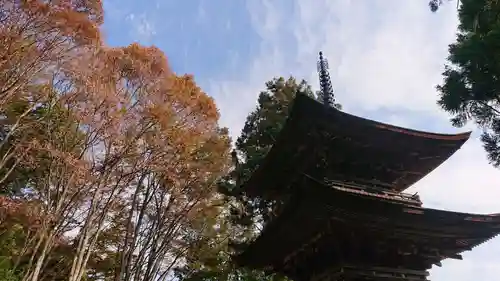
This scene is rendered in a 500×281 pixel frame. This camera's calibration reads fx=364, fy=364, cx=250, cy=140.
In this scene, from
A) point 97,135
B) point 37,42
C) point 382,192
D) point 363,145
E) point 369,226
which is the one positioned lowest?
point 369,226

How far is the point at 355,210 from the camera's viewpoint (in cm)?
630

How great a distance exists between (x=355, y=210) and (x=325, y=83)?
20.0ft

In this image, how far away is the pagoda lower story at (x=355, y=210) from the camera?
21.2 ft

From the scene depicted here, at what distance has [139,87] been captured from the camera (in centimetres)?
1238

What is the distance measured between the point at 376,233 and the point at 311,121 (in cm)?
253

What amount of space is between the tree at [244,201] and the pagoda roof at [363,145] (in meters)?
5.79

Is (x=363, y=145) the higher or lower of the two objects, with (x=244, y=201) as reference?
lower

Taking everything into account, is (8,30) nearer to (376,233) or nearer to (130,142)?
(130,142)

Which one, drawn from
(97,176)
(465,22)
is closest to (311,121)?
(465,22)

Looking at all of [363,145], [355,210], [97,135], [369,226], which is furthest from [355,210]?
[97,135]

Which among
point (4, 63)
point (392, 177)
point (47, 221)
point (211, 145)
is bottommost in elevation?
point (47, 221)

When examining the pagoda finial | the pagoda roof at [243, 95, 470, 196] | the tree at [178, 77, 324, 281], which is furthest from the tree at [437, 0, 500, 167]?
the tree at [178, 77, 324, 281]

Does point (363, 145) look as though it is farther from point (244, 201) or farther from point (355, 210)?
point (244, 201)

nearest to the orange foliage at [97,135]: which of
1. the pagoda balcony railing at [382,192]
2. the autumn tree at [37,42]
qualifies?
the autumn tree at [37,42]
